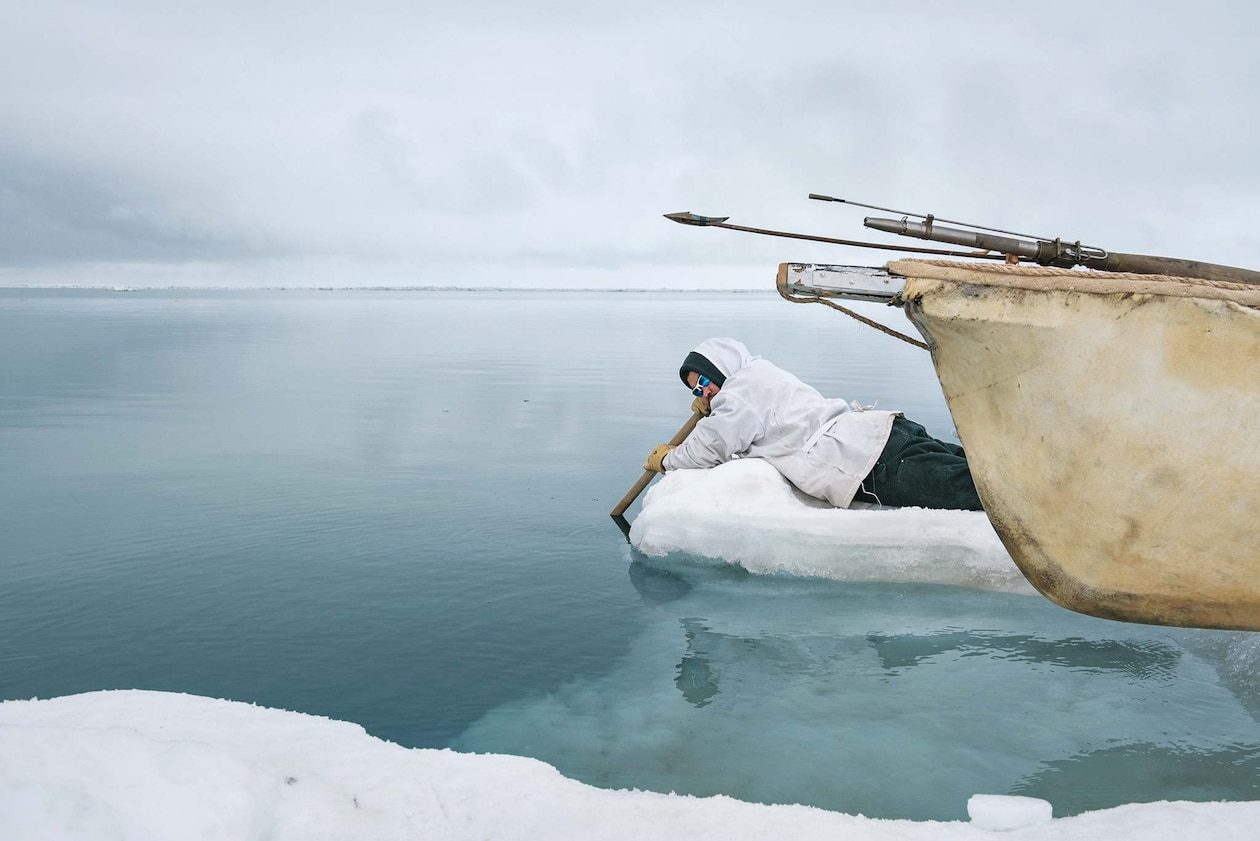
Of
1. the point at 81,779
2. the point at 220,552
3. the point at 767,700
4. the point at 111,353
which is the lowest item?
the point at 111,353

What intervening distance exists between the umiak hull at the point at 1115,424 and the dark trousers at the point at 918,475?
1.78 metres

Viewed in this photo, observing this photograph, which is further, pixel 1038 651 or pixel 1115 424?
pixel 1038 651

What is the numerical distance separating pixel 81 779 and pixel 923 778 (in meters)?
2.57

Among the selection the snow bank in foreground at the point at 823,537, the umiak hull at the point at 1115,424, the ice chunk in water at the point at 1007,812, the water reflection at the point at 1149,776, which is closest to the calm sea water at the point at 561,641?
the water reflection at the point at 1149,776

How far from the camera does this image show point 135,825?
1974 millimetres

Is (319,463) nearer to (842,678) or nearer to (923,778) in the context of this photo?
(842,678)

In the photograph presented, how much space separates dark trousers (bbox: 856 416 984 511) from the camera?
17.1 ft

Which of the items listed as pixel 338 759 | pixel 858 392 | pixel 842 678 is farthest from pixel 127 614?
pixel 858 392

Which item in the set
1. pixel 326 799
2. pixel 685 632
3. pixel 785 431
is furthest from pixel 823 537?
pixel 326 799

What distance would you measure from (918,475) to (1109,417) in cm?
225

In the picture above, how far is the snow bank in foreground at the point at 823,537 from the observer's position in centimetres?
496

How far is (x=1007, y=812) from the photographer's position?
7.90ft

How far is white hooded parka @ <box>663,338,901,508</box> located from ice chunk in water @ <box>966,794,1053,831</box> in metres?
3.06

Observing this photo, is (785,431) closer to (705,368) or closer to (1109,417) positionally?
(705,368)
